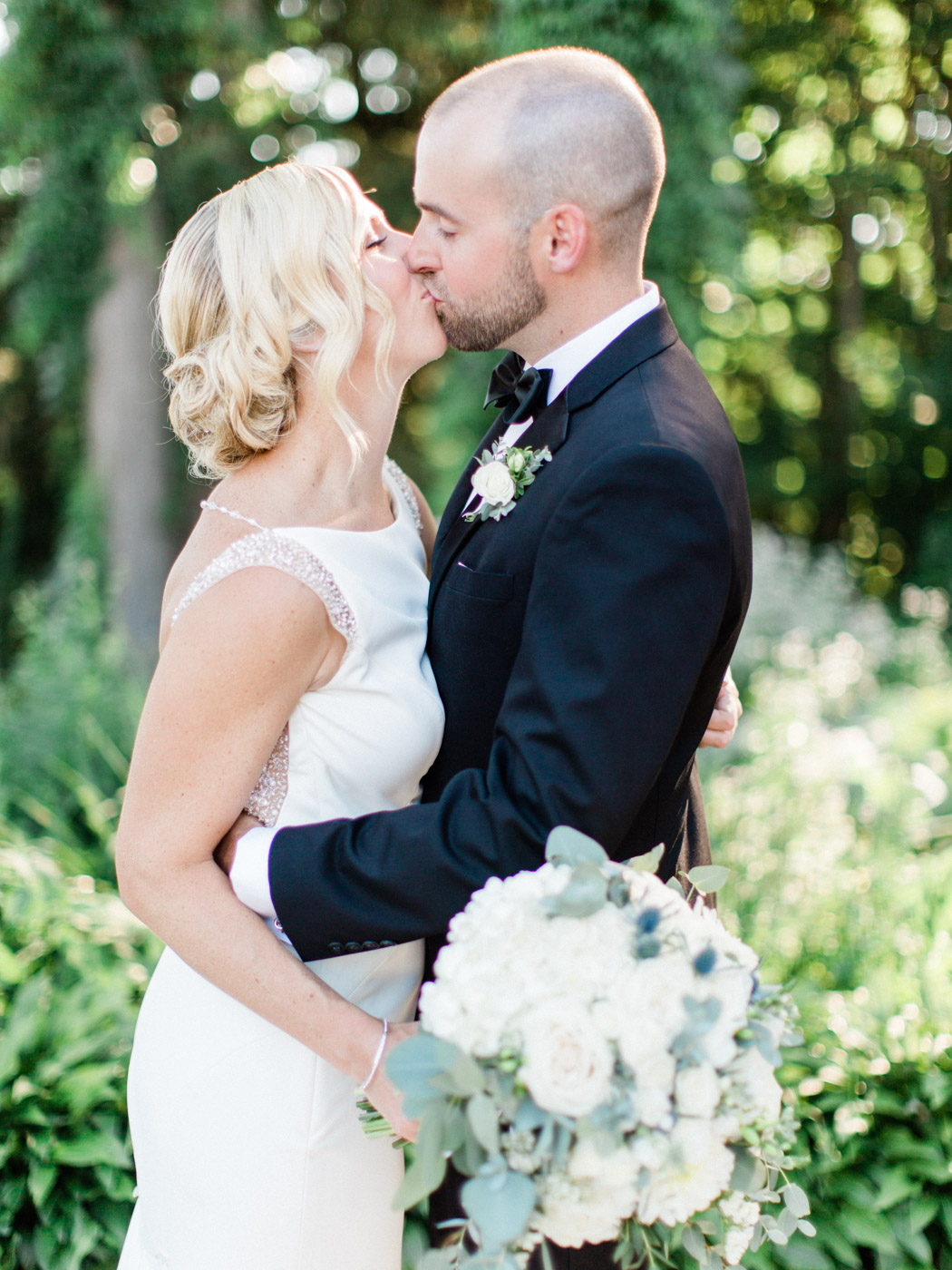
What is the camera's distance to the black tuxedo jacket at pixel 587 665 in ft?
4.92

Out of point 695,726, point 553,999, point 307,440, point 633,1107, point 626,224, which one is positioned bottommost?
point 695,726

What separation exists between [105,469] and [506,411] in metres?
6.42

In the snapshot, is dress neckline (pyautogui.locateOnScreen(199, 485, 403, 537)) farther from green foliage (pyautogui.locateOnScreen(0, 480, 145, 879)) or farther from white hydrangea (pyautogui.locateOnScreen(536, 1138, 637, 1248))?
green foliage (pyautogui.locateOnScreen(0, 480, 145, 879))

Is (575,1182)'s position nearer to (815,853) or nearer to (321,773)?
(321,773)

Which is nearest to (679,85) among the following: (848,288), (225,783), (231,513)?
(231,513)

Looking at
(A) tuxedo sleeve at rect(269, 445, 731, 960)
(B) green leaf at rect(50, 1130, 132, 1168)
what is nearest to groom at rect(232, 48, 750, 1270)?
(A) tuxedo sleeve at rect(269, 445, 731, 960)

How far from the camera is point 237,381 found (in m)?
1.98

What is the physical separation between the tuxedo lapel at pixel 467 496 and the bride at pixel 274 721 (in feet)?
0.32

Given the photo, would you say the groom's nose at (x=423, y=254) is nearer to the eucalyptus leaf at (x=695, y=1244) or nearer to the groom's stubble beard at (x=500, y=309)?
the groom's stubble beard at (x=500, y=309)

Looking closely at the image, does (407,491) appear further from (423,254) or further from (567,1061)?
(567,1061)

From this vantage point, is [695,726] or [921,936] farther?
[921,936]

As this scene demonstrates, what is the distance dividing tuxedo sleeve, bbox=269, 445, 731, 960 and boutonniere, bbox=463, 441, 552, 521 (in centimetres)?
25

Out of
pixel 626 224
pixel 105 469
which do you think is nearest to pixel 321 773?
pixel 626 224

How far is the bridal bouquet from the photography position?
1.17 metres
